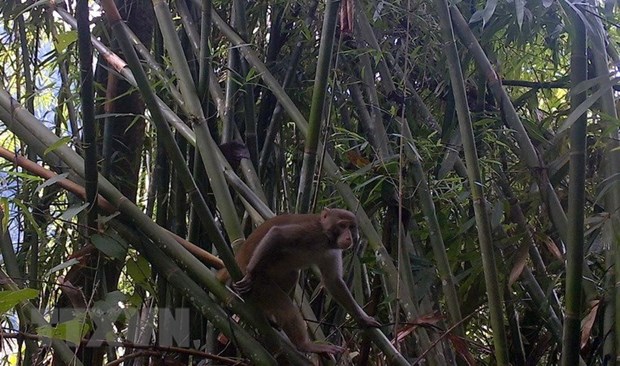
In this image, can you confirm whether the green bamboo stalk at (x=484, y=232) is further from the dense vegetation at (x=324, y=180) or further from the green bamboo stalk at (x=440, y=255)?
the green bamboo stalk at (x=440, y=255)

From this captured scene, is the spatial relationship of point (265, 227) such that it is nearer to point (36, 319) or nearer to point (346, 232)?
point (346, 232)

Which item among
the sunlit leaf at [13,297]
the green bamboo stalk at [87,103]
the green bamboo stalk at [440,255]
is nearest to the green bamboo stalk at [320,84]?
the green bamboo stalk at [440,255]

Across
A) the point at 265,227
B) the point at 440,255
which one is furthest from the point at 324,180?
the point at 440,255

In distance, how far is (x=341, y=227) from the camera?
206cm

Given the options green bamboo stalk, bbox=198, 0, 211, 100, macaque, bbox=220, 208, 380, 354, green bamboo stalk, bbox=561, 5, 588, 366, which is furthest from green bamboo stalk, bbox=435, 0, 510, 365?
green bamboo stalk, bbox=198, 0, 211, 100

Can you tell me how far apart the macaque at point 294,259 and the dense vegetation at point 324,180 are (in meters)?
0.06

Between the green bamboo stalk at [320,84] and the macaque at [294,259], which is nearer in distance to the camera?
the green bamboo stalk at [320,84]

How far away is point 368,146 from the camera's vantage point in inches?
88.3

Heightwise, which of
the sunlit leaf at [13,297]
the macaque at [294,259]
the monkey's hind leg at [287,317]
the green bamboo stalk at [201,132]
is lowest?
the monkey's hind leg at [287,317]

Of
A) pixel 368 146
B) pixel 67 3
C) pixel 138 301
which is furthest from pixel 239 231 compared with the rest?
pixel 67 3

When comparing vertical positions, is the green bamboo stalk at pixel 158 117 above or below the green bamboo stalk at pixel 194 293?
above

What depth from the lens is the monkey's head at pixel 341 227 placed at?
2039 mm

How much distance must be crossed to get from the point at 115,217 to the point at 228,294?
300 mm

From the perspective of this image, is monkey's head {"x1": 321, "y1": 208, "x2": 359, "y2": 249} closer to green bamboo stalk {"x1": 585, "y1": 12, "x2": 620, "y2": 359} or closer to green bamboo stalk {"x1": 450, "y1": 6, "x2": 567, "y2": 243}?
green bamboo stalk {"x1": 450, "y1": 6, "x2": 567, "y2": 243}
